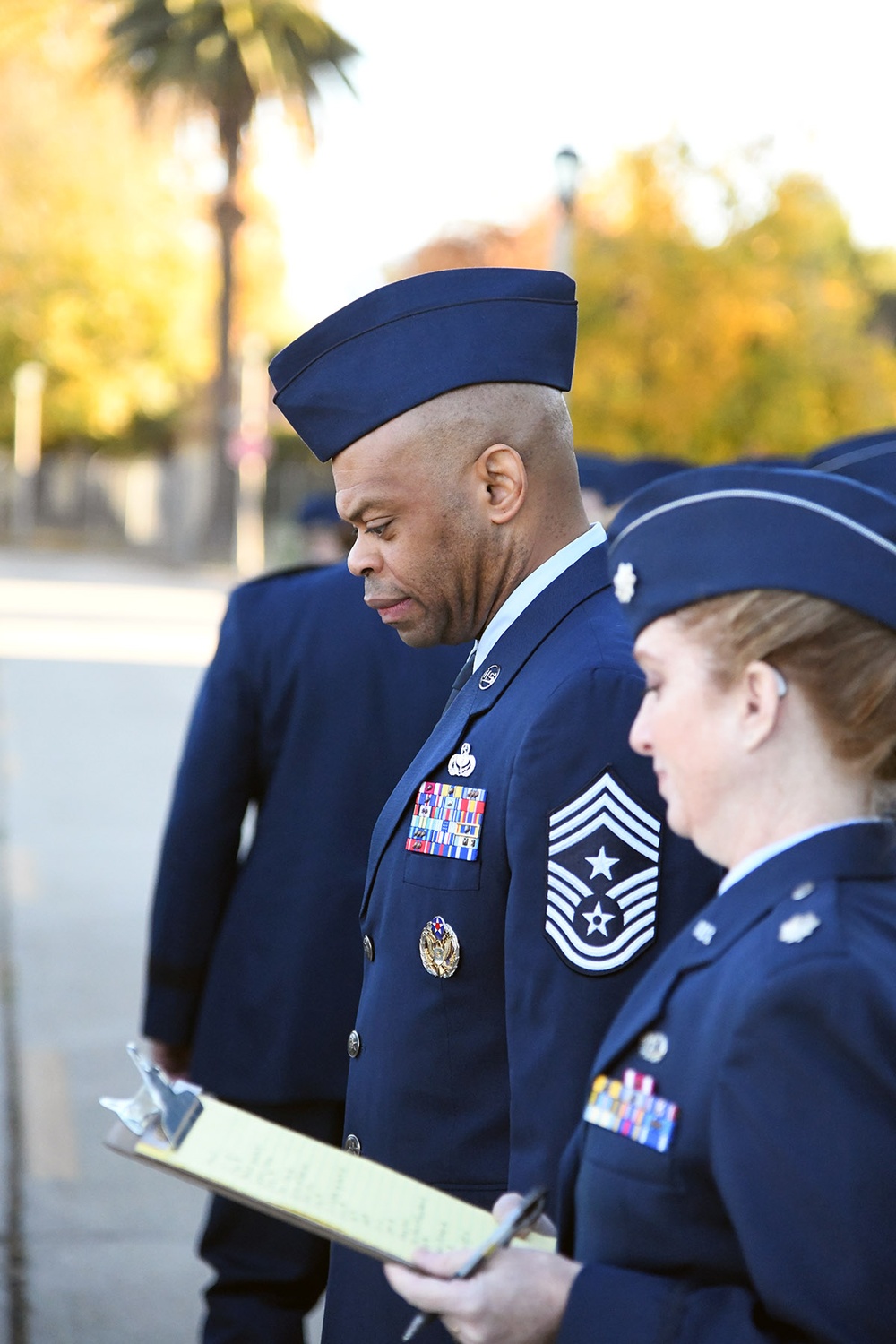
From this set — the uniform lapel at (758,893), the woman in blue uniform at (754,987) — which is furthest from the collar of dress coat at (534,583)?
the uniform lapel at (758,893)

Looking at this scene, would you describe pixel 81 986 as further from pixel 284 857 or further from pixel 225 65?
pixel 225 65

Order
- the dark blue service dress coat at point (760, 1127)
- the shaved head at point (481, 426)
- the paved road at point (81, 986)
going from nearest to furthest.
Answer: the dark blue service dress coat at point (760, 1127), the shaved head at point (481, 426), the paved road at point (81, 986)

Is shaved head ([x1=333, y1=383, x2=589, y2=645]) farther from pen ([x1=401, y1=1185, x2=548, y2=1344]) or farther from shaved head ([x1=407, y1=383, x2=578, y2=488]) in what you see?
pen ([x1=401, y1=1185, x2=548, y2=1344])

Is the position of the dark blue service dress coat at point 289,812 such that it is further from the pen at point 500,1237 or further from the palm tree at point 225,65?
the palm tree at point 225,65

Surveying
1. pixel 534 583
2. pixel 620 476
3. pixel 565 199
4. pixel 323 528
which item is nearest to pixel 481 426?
pixel 534 583

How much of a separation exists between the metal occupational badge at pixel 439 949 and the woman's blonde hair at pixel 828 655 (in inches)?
24.9

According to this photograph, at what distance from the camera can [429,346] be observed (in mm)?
2031

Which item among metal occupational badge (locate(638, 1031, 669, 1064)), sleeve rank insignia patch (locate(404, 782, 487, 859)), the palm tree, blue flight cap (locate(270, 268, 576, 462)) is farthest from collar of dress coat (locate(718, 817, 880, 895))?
the palm tree

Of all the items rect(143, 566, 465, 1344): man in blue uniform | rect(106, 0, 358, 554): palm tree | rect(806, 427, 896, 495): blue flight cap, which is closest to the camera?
rect(806, 427, 896, 495): blue flight cap

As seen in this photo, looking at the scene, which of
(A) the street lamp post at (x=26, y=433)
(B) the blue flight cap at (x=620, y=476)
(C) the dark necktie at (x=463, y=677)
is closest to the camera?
(C) the dark necktie at (x=463, y=677)

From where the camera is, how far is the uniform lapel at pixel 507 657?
1.99 meters

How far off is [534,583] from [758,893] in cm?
71

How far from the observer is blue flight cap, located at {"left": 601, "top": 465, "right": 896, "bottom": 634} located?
1360 mm

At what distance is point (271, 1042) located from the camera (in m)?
3.17
